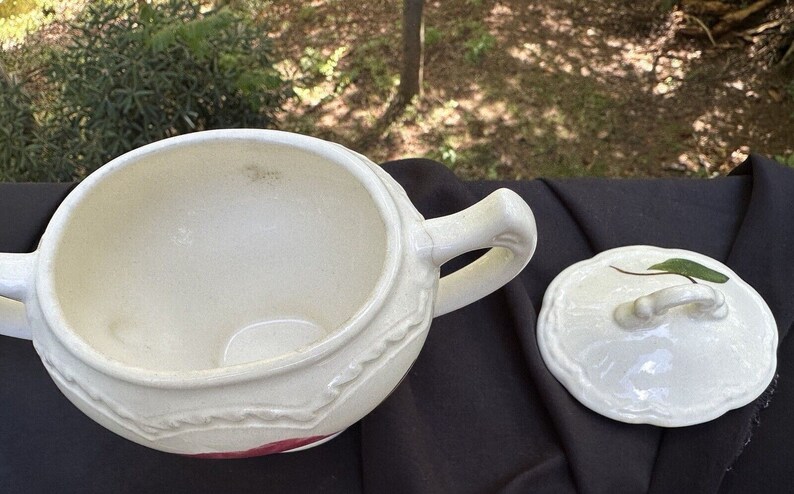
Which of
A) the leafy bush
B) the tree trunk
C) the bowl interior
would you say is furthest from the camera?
the tree trunk

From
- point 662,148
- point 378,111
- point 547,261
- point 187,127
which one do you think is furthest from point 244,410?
point 662,148

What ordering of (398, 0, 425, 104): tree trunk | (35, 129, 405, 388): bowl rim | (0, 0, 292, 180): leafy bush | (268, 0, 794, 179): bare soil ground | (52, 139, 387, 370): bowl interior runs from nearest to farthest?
Result: (35, 129, 405, 388): bowl rim < (52, 139, 387, 370): bowl interior < (0, 0, 292, 180): leafy bush < (398, 0, 425, 104): tree trunk < (268, 0, 794, 179): bare soil ground

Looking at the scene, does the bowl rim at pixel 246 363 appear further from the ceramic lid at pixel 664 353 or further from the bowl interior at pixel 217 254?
the ceramic lid at pixel 664 353

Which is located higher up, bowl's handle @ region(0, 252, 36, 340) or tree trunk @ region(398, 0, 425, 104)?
bowl's handle @ region(0, 252, 36, 340)

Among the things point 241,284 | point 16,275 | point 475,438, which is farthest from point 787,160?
point 16,275

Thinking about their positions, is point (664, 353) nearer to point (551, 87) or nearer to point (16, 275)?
point (16, 275)

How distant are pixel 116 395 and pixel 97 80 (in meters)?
0.76

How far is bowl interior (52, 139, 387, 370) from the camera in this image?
0.57 meters

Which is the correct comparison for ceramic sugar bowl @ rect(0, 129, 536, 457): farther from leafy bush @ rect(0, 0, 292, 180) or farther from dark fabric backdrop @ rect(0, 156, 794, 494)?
leafy bush @ rect(0, 0, 292, 180)

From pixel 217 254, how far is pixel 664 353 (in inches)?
19.4

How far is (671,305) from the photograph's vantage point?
22.6 inches

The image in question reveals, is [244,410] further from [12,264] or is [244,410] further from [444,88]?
[444,88]

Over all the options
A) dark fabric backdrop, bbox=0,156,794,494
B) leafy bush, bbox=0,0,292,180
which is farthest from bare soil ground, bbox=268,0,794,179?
dark fabric backdrop, bbox=0,156,794,494

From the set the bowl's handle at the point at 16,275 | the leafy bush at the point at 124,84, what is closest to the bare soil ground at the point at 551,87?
the leafy bush at the point at 124,84
